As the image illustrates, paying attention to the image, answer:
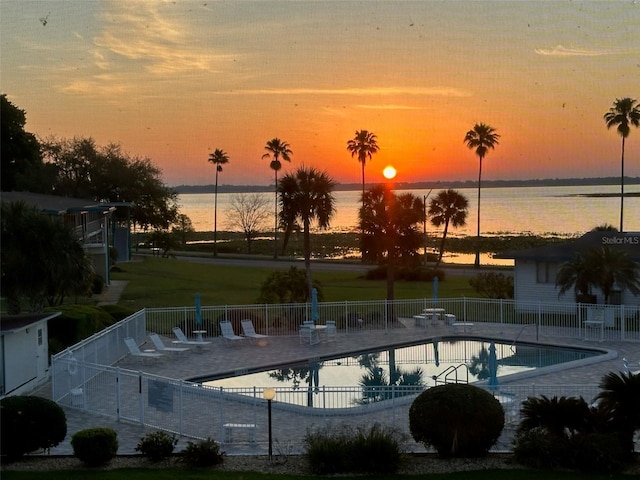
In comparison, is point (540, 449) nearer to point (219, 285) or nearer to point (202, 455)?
point (202, 455)

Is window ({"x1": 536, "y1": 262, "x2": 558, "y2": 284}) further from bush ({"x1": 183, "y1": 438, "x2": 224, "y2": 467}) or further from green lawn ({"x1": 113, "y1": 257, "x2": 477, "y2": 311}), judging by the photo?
bush ({"x1": 183, "y1": 438, "x2": 224, "y2": 467})

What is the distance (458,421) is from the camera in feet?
45.3

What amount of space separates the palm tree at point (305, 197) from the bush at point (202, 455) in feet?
73.3

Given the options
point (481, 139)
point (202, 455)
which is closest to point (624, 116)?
point (481, 139)

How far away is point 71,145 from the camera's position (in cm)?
7738

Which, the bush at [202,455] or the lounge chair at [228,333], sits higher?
the lounge chair at [228,333]

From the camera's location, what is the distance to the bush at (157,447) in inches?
553

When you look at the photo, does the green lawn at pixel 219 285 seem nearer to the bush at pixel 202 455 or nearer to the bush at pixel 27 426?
the bush at pixel 27 426

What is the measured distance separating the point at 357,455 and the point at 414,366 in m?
12.7

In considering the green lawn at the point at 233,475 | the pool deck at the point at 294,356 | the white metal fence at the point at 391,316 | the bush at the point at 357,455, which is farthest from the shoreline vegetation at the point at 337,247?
the green lawn at the point at 233,475

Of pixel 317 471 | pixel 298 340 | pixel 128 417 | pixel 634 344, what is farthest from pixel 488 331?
pixel 317 471

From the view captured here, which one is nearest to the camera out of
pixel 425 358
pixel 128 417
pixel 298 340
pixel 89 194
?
pixel 128 417

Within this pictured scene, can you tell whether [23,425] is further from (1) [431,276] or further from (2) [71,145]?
(2) [71,145]

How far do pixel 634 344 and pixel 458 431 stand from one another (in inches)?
633
